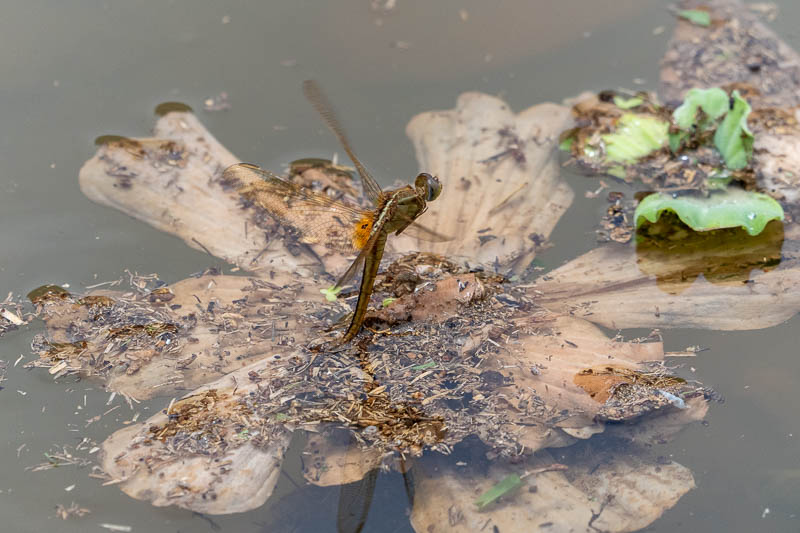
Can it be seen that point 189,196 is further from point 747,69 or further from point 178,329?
point 747,69

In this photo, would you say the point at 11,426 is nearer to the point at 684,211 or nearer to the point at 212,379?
the point at 212,379

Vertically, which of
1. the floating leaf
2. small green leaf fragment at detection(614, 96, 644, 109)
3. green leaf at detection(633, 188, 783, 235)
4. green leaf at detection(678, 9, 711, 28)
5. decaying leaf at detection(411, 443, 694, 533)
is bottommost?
decaying leaf at detection(411, 443, 694, 533)

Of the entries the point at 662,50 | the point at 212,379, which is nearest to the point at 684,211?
the point at 662,50

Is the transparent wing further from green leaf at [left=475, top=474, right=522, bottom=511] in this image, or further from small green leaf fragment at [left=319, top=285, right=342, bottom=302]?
green leaf at [left=475, top=474, right=522, bottom=511]

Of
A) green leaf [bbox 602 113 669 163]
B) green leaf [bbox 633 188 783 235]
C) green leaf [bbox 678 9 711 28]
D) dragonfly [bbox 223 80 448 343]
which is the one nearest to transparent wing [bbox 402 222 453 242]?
dragonfly [bbox 223 80 448 343]

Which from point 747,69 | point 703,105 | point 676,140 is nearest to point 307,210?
point 676,140

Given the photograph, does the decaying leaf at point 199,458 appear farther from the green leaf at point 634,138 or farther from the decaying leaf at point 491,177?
the green leaf at point 634,138
